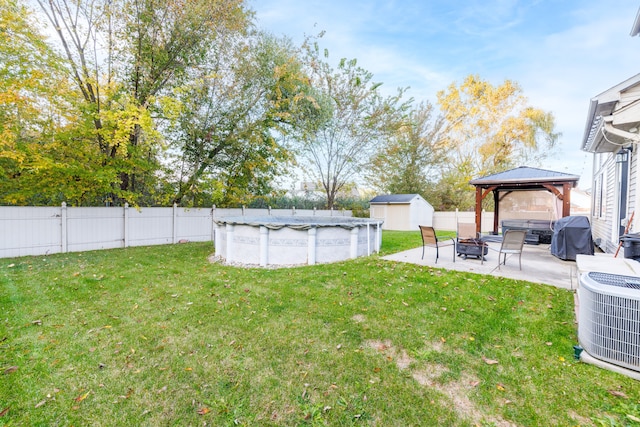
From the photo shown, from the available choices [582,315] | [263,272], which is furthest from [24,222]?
[582,315]

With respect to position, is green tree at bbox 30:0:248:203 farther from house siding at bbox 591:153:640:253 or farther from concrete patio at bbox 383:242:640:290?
house siding at bbox 591:153:640:253

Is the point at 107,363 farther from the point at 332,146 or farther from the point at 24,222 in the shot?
the point at 332,146

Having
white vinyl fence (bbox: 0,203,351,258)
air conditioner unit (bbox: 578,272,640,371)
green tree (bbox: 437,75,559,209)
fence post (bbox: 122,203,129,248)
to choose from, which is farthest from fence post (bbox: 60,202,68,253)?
green tree (bbox: 437,75,559,209)

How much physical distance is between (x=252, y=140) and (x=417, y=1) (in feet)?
24.6

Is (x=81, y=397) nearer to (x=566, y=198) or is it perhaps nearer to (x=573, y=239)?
(x=573, y=239)

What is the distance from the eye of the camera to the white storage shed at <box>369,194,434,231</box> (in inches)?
698

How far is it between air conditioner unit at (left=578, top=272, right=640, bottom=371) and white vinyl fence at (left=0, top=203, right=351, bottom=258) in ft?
35.7

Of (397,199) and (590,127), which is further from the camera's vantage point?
(397,199)

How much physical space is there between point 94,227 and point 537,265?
12.2m

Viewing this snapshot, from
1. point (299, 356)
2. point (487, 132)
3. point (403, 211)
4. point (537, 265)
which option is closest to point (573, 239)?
point (537, 265)

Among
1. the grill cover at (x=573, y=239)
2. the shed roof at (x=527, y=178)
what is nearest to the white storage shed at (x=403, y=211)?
the shed roof at (x=527, y=178)

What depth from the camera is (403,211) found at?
1791 cm

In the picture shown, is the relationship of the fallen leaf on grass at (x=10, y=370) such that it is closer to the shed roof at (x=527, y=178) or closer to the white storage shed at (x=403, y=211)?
the shed roof at (x=527, y=178)

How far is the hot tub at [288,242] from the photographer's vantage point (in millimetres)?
6629
